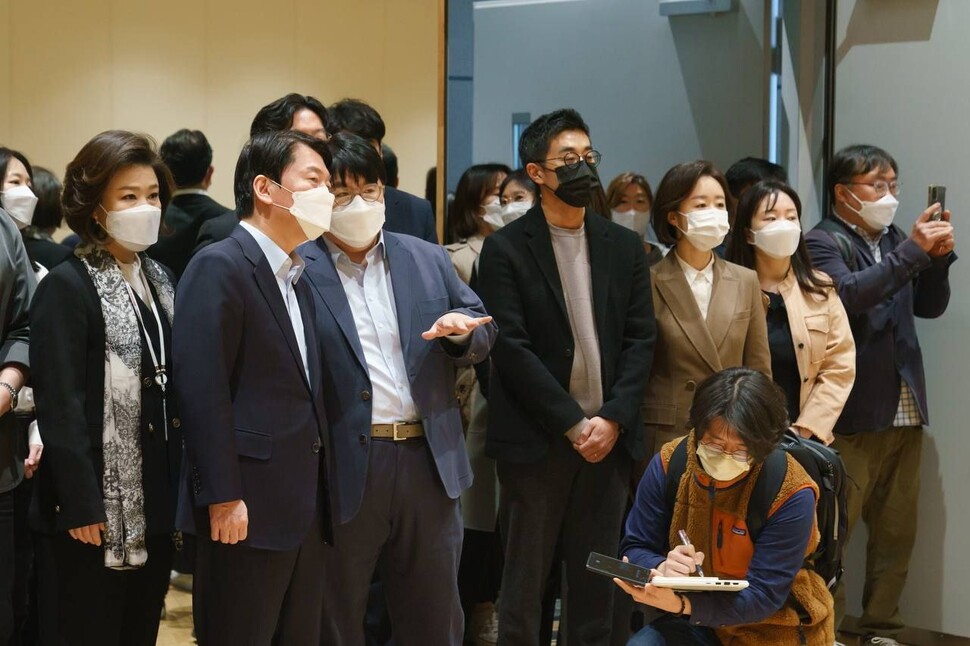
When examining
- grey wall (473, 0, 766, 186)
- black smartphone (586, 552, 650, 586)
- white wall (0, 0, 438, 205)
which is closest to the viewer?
black smartphone (586, 552, 650, 586)

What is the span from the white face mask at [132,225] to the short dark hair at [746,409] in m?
1.40

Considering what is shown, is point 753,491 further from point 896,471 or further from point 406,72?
point 406,72

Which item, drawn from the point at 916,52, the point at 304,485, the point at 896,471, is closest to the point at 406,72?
the point at 916,52

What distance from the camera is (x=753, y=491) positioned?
110 inches

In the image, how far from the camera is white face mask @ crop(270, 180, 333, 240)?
281cm

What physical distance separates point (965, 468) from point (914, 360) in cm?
46

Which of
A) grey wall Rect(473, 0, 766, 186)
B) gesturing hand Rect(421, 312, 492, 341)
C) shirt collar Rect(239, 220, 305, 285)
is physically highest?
grey wall Rect(473, 0, 766, 186)

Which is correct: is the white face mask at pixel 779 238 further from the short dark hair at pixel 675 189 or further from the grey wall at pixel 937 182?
the grey wall at pixel 937 182

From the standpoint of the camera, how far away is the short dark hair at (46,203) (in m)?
4.41

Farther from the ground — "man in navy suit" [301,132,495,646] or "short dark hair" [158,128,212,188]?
"short dark hair" [158,128,212,188]

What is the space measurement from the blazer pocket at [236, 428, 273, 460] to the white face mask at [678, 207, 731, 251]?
1.65 metres

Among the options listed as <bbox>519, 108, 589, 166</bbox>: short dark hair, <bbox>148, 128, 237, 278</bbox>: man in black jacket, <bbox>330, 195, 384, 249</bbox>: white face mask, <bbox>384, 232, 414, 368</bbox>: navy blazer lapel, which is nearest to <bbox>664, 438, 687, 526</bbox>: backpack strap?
<bbox>384, 232, 414, 368</bbox>: navy blazer lapel

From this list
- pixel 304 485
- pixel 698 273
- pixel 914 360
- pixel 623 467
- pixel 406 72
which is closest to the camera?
pixel 304 485

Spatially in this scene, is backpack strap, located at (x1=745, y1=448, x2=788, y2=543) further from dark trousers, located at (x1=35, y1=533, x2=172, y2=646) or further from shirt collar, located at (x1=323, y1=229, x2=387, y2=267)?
dark trousers, located at (x1=35, y1=533, x2=172, y2=646)
